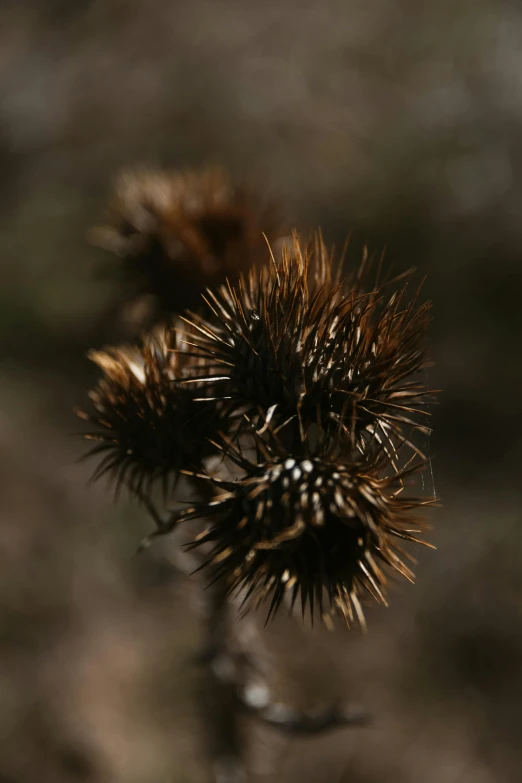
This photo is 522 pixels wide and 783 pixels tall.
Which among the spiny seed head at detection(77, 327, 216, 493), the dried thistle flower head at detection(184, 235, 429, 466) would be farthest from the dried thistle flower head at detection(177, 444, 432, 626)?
the spiny seed head at detection(77, 327, 216, 493)

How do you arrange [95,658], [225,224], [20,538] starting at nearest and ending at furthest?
[225,224] → [95,658] → [20,538]

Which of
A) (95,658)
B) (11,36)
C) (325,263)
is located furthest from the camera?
(11,36)

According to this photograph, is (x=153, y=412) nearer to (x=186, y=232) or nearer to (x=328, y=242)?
(x=186, y=232)

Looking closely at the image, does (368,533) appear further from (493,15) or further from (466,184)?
Result: (493,15)

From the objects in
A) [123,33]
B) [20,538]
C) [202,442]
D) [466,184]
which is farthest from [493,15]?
[202,442]

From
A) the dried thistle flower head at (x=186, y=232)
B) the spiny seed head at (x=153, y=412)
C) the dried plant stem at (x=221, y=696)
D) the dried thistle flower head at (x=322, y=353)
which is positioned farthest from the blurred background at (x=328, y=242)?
the dried thistle flower head at (x=322, y=353)

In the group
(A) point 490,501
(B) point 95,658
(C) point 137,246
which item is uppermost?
(C) point 137,246

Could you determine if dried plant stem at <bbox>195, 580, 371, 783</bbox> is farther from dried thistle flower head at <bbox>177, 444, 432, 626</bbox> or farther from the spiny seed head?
dried thistle flower head at <bbox>177, 444, 432, 626</bbox>
